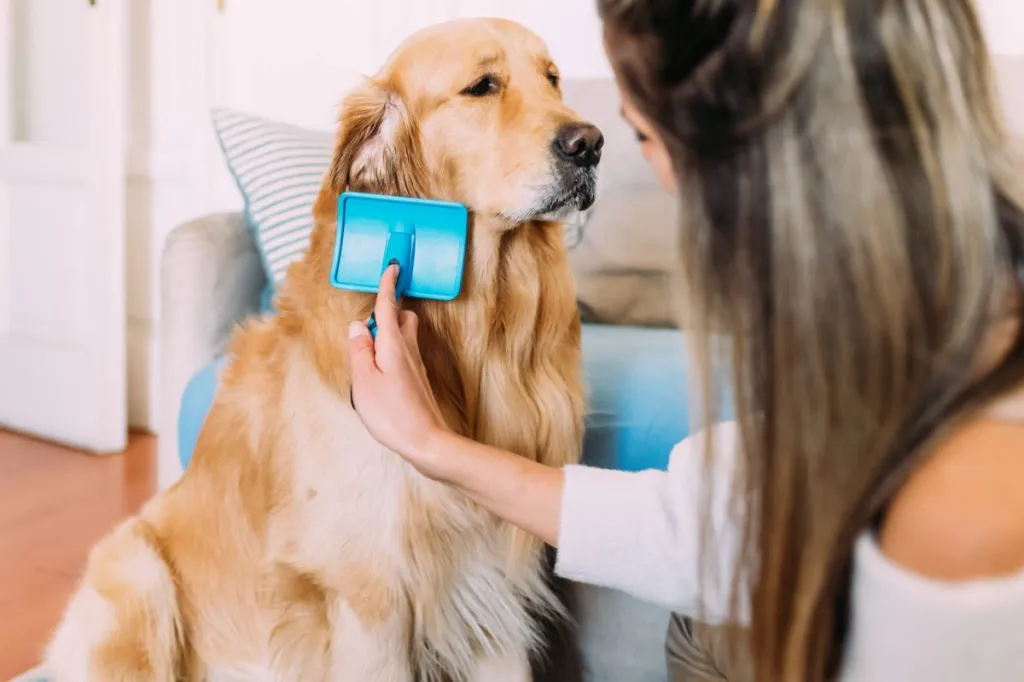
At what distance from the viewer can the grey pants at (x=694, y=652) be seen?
1008 millimetres

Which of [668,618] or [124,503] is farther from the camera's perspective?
[124,503]

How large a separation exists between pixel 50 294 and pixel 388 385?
7.34 feet

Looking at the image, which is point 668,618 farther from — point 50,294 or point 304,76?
point 50,294

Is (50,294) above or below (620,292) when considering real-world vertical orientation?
below

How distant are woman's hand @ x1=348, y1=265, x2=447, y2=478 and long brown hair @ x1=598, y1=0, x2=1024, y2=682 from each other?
13.9 inches

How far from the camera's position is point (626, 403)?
1277 mm

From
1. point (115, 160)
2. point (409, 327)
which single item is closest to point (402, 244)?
point (409, 327)

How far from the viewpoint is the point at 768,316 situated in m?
0.62

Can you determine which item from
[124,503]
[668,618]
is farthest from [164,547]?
[124,503]

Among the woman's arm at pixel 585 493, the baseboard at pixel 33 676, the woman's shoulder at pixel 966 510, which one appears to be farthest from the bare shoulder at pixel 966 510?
the baseboard at pixel 33 676

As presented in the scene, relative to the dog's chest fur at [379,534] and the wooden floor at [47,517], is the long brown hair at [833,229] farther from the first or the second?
the wooden floor at [47,517]

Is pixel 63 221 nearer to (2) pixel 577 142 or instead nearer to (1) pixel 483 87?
(1) pixel 483 87

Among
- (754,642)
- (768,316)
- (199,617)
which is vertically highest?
(768,316)

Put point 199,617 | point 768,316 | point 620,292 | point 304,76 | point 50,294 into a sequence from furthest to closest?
point 50,294 → point 304,76 → point 620,292 → point 199,617 → point 768,316
